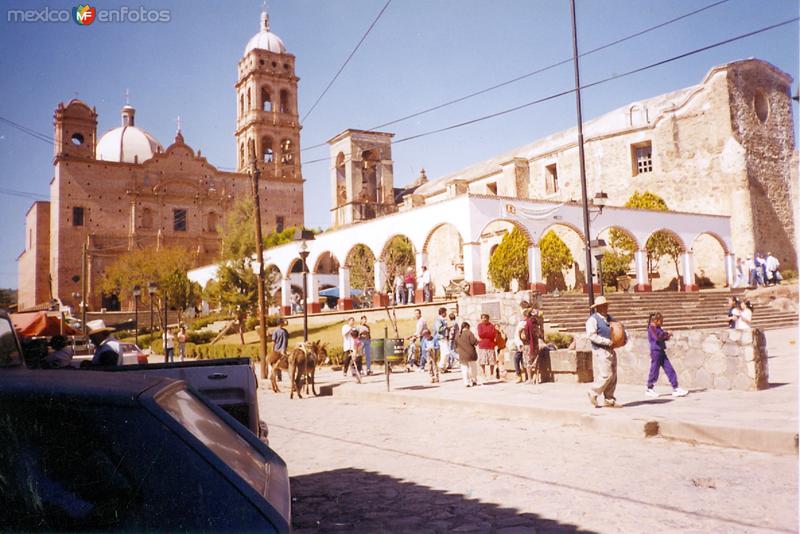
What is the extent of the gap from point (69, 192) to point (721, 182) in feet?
162

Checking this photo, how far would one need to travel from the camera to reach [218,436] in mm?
2584

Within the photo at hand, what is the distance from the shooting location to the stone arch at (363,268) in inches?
1574

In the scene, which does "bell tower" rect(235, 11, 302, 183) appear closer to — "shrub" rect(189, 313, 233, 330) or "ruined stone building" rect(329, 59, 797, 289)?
"shrub" rect(189, 313, 233, 330)

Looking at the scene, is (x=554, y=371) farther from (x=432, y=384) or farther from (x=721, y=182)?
(x=721, y=182)

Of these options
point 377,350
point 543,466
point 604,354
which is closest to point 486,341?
point 604,354

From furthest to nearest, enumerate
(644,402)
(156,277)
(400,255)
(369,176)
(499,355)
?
(369,176) → (156,277) → (400,255) → (499,355) → (644,402)

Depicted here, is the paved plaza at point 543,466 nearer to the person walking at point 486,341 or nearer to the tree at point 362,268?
the person walking at point 486,341

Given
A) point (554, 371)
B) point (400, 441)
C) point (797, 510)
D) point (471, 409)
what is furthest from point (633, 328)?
point (797, 510)

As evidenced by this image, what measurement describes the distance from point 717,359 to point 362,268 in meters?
30.4

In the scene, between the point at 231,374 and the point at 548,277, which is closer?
the point at 231,374

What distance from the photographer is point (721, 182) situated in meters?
35.0

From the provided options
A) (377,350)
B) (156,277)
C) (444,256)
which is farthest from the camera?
(444,256)

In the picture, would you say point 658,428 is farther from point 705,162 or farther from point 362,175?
point 362,175

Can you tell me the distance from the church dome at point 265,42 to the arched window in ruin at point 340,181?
49.6ft
